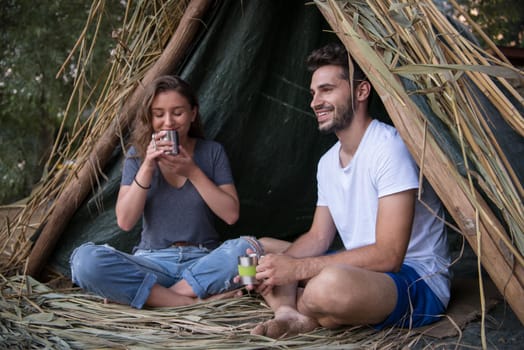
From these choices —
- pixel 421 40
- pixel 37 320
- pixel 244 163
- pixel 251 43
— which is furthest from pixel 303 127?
pixel 37 320

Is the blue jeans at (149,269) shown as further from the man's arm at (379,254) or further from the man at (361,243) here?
the man's arm at (379,254)

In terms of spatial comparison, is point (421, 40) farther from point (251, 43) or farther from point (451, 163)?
point (251, 43)

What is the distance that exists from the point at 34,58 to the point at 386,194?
4.17 m

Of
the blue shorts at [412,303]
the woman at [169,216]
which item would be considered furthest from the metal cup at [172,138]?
the blue shorts at [412,303]

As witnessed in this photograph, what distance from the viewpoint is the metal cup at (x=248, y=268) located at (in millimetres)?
2527

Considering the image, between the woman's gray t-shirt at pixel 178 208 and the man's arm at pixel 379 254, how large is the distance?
0.68 m

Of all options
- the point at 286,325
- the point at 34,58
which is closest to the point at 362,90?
the point at 286,325

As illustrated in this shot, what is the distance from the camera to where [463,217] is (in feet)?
6.93

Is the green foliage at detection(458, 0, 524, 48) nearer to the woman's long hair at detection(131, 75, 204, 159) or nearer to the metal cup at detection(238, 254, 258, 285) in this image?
the woman's long hair at detection(131, 75, 204, 159)

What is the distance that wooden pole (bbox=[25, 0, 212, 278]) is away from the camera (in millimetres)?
3230

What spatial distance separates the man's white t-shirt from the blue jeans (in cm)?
51

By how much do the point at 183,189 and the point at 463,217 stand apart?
1412 millimetres

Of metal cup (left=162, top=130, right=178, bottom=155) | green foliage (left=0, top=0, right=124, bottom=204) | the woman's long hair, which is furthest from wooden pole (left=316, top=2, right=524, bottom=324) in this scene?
green foliage (left=0, top=0, right=124, bottom=204)

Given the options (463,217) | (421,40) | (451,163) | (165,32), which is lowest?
(463,217)
